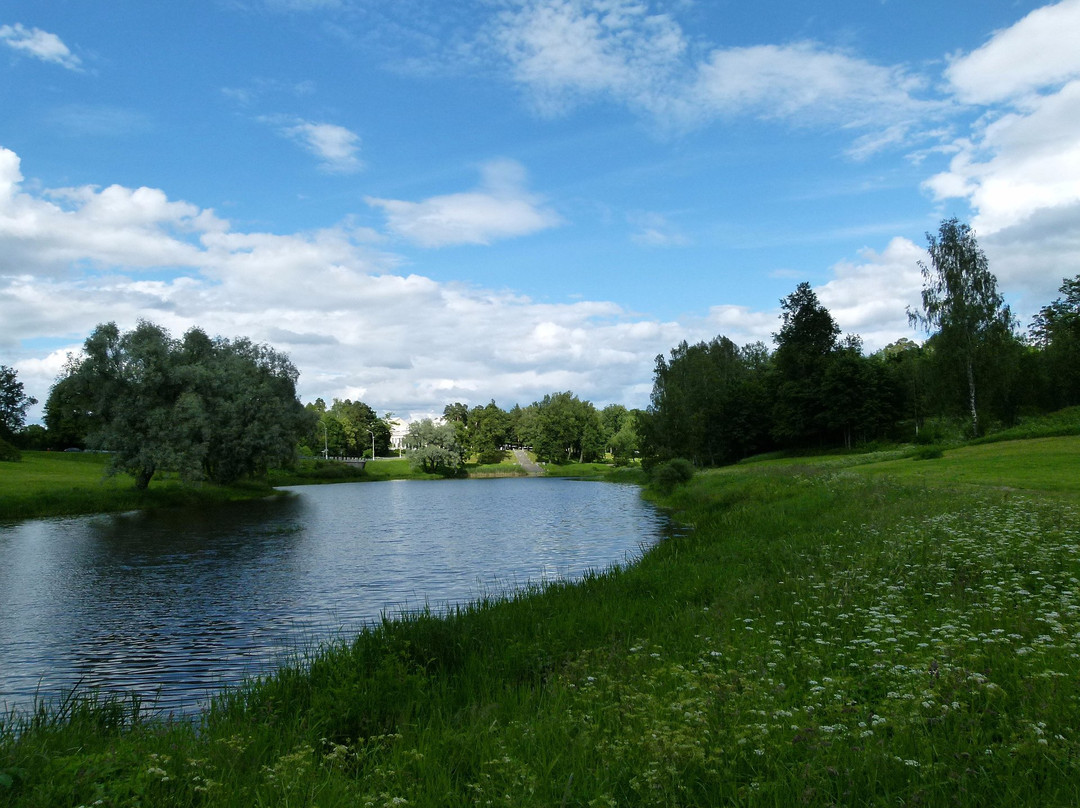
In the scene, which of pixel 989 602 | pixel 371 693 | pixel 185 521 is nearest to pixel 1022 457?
pixel 989 602

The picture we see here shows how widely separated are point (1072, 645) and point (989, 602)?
2.58 metres

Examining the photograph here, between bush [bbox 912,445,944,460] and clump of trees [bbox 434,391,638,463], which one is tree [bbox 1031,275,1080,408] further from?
clump of trees [bbox 434,391,638,463]

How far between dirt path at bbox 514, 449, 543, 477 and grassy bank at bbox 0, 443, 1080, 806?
115 m

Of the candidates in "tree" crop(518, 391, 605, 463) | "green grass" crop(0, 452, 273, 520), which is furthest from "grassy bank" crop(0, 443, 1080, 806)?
"tree" crop(518, 391, 605, 463)

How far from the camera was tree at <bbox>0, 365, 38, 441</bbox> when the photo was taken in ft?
292

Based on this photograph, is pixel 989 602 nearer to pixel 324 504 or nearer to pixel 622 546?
pixel 622 546

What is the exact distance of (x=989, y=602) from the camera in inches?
315

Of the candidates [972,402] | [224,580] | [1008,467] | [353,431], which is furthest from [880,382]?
[353,431]

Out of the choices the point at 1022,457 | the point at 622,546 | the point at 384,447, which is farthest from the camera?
the point at 384,447

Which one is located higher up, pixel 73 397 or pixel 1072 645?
pixel 73 397

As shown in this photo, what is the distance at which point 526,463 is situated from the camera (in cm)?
14850

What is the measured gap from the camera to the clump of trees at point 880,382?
52.2 m

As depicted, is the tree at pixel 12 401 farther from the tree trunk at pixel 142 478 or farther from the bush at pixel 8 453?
the tree trunk at pixel 142 478

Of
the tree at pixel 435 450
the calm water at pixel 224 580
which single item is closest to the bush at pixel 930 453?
the calm water at pixel 224 580
